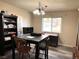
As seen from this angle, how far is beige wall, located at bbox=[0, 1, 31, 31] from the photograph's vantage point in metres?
4.22

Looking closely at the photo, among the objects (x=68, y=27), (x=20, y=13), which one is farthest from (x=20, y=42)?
(x=68, y=27)

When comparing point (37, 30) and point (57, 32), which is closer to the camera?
point (57, 32)

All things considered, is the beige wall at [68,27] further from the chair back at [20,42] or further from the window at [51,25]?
the chair back at [20,42]

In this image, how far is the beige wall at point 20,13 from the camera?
13.8 feet

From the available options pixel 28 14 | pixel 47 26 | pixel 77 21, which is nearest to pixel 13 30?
pixel 28 14

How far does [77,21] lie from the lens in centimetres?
505

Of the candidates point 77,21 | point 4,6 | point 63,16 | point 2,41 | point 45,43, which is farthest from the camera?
point 63,16

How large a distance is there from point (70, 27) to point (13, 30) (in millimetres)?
3424

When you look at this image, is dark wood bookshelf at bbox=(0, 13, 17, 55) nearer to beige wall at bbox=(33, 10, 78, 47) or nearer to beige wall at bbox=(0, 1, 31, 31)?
beige wall at bbox=(0, 1, 31, 31)

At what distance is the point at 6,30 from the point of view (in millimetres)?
4254

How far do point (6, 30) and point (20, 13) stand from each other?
157cm

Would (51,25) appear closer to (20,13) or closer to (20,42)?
(20,13)

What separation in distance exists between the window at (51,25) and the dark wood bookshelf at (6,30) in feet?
7.76

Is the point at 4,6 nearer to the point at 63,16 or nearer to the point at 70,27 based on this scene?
the point at 63,16
